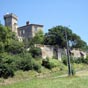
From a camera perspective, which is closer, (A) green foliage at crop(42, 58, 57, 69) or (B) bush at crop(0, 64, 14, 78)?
(B) bush at crop(0, 64, 14, 78)

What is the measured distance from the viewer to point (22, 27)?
99375 millimetres

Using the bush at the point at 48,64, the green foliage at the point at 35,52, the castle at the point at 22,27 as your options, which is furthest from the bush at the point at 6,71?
the castle at the point at 22,27

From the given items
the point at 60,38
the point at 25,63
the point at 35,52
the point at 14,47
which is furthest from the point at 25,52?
the point at 60,38

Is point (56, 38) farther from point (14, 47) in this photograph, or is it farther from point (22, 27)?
point (22, 27)

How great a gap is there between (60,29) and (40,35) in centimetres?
642

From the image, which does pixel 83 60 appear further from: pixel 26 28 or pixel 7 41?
pixel 26 28

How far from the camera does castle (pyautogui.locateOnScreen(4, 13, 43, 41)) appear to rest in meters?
91.6

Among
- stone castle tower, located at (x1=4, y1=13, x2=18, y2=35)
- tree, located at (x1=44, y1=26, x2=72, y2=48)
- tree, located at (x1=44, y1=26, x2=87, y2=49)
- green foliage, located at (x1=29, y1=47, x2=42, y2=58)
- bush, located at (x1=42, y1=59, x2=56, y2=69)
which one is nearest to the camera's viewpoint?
bush, located at (x1=42, y1=59, x2=56, y2=69)

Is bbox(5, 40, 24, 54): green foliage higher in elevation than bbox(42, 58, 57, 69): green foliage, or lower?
higher

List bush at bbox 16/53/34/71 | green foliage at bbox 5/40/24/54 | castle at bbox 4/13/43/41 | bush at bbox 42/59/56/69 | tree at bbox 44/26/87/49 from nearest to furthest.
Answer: bush at bbox 16/53/34/71 → bush at bbox 42/59/56/69 → green foliage at bbox 5/40/24/54 → tree at bbox 44/26/87/49 → castle at bbox 4/13/43/41

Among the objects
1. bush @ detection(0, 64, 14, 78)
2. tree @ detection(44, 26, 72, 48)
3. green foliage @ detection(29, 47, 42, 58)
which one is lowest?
bush @ detection(0, 64, 14, 78)

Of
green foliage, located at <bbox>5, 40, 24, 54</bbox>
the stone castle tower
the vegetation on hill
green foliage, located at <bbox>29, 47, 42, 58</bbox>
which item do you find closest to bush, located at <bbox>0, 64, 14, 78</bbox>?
the vegetation on hill

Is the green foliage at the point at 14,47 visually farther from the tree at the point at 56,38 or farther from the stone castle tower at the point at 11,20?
the stone castle tower at the point at 11,20

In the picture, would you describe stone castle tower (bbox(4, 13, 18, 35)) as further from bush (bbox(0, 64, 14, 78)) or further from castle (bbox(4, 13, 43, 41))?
bush (bbox(0, 64, 14, 78))
